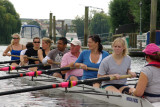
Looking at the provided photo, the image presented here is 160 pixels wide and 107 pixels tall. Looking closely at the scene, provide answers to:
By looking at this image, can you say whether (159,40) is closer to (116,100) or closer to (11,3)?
(116,100)

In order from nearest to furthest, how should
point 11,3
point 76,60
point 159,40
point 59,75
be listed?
point 76,60 < point 59,75 < point 159,40 < point 11,3

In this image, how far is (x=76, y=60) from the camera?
957cm

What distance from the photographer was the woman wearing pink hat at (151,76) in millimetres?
6031

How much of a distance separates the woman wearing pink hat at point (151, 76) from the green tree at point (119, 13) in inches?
2232

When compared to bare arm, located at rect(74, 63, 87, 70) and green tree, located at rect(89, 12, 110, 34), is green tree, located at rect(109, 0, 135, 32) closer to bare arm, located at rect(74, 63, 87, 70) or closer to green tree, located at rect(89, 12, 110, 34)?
bare arm, located at rect(74, 63, 87, 70)

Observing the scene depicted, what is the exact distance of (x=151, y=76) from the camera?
616cm

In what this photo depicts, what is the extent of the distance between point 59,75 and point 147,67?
18.9 feet

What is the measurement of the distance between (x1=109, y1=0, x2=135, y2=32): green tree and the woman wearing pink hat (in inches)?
2232

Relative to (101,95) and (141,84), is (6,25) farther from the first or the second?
(141,84)

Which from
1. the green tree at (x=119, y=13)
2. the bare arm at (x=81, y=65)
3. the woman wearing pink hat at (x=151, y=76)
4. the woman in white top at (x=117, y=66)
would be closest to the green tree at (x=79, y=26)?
the green tree at (x=119, y=13)

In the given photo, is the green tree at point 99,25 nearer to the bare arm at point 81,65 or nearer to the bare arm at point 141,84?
the bare arm at point 81,65

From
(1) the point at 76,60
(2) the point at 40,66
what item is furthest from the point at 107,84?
(2) the point at 40,66

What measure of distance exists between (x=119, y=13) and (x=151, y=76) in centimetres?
5789

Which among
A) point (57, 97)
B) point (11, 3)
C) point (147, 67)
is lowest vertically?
point (57, 97)
